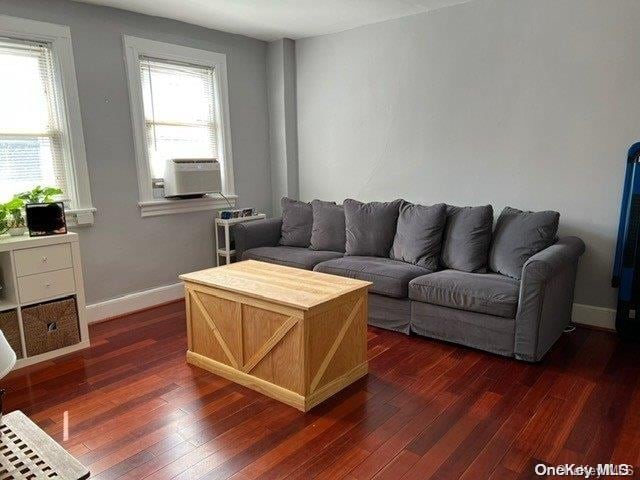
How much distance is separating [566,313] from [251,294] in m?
2.25

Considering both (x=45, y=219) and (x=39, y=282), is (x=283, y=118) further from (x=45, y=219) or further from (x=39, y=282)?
(x=39, y=282)

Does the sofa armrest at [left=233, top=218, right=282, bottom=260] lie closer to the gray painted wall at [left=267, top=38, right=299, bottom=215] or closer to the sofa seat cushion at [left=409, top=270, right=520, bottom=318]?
the gray painted wall at [left=267, top=38, right=299, bottom=215]

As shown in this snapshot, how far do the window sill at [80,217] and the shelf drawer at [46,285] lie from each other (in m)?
0.55

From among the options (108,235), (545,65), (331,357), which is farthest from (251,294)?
(545,65)

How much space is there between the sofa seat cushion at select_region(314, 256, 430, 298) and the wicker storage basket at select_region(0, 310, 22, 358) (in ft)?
6.67

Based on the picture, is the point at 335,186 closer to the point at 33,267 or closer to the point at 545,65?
the point at 545,65

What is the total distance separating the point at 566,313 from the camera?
3.17 metres

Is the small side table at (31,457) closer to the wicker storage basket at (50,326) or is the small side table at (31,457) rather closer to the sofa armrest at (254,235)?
the wicker storage basket at (50,326)

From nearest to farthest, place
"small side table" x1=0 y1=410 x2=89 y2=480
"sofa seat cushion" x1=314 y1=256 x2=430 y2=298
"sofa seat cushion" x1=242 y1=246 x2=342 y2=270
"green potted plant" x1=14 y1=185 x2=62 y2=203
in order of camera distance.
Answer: "small side table" x1=0 y1=410 x2=89 y2=480 < "green potted plant" x1=14 y1=185 x2=62 y2=203 < "sofa seat cushion" x1=314 y1=256 x2=430 y2=298 < "sofa seat cushion" x1=242 y1=246 x2=342 y2=270

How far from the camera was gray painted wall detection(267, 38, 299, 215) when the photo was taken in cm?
460

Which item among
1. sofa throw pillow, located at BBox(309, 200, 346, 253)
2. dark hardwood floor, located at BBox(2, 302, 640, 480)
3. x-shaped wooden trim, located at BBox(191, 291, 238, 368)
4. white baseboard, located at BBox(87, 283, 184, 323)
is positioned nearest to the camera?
dark hardwood floor, located at BBox(2, 302, 640, 480)

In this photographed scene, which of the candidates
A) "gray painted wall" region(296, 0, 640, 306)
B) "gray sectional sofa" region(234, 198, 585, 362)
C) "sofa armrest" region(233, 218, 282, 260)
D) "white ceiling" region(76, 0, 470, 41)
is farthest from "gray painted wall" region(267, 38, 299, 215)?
"gray sectional sofa" region(234, 198, 585, 362)

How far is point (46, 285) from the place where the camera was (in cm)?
292

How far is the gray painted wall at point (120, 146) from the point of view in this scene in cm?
339
